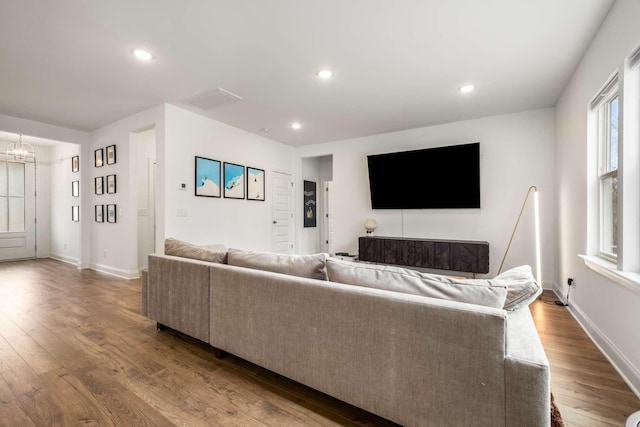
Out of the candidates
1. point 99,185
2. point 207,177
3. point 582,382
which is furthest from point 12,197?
point 582,382

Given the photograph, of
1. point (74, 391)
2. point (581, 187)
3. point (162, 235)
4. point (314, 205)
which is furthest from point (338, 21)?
point (314, 205)

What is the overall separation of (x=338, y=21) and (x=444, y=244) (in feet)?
11.0

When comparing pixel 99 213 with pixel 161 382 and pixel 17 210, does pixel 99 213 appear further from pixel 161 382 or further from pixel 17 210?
pixel 161 382

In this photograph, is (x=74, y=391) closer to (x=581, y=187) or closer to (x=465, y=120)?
(x=581, y=187)

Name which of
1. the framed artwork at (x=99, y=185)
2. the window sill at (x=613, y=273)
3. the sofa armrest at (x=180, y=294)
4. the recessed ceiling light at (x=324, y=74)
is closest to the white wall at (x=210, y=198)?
the sofa armrest at (x=180, y=294)

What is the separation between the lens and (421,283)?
136 centimetres

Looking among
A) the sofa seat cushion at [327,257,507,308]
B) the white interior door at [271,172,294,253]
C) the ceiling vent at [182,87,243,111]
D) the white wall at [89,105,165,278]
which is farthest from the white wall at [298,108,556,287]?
the white wall at [89,105,165,278]

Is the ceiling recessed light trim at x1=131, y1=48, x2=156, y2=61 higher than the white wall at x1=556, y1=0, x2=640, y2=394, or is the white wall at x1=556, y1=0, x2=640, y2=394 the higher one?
the ceiling recessed light trim at x1=131, y1=48, x2=156, y2=61

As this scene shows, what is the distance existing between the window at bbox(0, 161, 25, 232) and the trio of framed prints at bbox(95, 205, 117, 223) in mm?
2910

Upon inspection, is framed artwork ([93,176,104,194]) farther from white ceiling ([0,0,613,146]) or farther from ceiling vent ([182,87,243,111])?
ceiling vent ([182,87,243,111])

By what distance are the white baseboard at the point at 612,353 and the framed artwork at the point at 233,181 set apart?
15.4 feet

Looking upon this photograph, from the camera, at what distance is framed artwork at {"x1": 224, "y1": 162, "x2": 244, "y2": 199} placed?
15.6ft

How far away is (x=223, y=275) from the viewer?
1.92 meters

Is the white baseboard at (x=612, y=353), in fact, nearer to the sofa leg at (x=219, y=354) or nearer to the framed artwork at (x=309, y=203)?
the sofa leg at (x=219, y=354)
